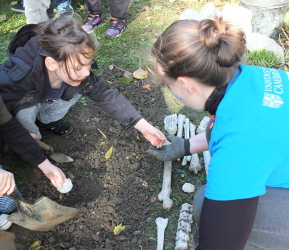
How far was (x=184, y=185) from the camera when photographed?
7.26 feet

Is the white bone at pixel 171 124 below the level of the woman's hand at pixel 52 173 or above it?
below

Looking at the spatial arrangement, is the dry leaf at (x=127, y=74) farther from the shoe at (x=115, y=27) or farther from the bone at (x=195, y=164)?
the bone at (x=195, y=164)

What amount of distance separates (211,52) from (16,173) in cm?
157

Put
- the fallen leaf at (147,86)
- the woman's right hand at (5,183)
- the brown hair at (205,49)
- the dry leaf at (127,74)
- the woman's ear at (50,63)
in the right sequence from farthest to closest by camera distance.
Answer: the dry leaf at (127,74) → the fallen leaf at (147,86) → the woman's ear at (50,63) → the woman's right hand at (5,183) → the brown hair at (205,49)

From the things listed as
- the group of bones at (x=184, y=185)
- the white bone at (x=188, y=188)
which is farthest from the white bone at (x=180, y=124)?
the white bone at (x=188, y=188)

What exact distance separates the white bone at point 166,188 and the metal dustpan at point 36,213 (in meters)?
0.57

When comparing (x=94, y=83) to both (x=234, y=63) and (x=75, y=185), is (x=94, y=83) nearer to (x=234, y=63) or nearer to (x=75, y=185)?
(x=75, y=185)

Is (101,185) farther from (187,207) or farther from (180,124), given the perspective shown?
(180,124)

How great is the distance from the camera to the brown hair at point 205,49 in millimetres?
1325

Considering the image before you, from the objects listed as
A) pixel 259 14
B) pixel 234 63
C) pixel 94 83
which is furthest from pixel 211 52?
pixel 259 14

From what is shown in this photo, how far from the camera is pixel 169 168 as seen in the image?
89.7 inches

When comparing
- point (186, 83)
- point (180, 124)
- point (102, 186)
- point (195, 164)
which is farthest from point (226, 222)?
point (180, 124)

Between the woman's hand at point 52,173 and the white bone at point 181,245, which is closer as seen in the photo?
the white bone at point 181,245

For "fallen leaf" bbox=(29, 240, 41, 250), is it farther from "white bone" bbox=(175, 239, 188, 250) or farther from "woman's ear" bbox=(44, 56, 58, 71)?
"woman's ear" bbox=(44, 56, 58, 71)
